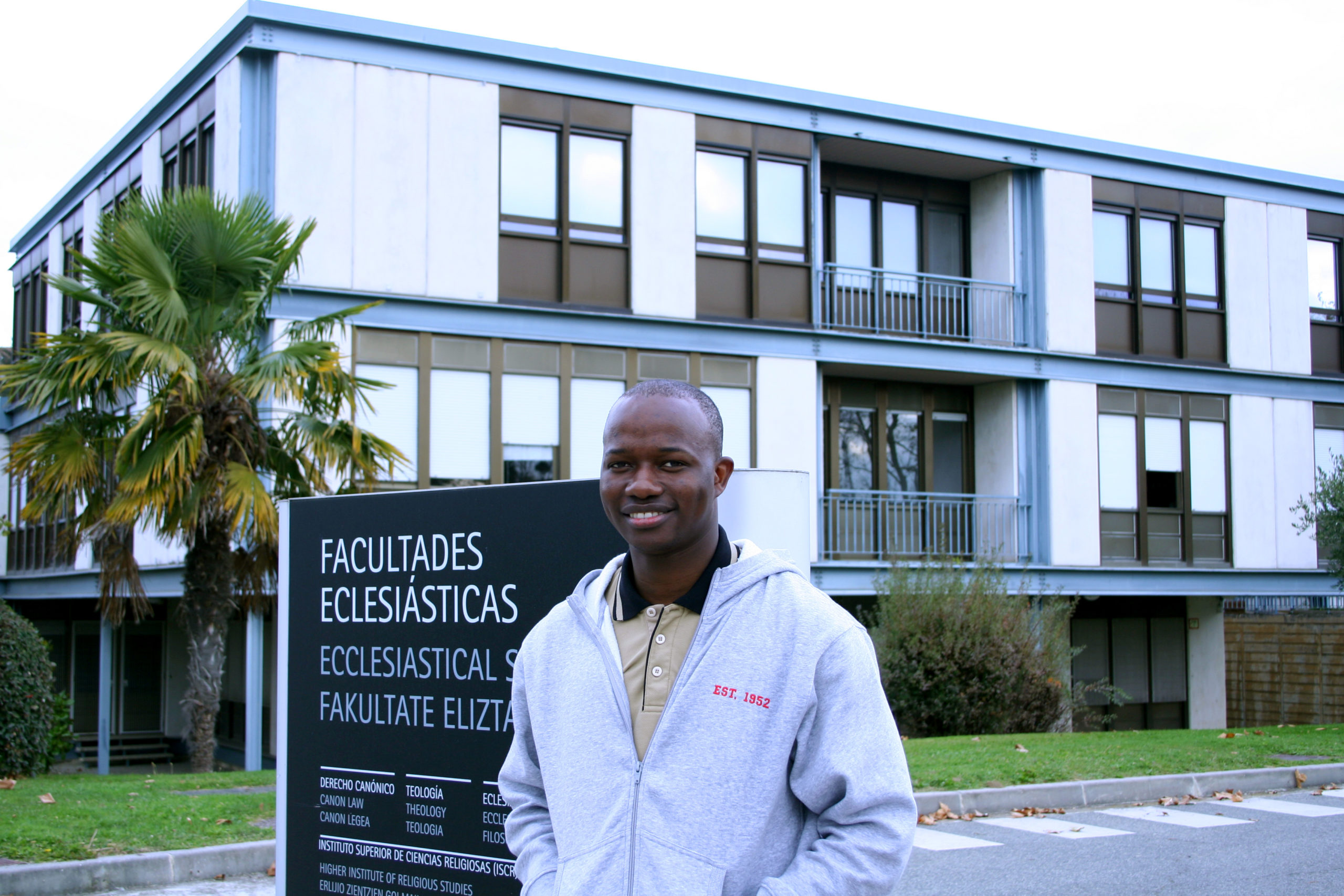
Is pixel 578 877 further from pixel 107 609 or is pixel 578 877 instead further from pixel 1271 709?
pixel 1271 709

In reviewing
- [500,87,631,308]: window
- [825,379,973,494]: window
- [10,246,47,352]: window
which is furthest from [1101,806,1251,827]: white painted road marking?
[10,246,47,352]: window

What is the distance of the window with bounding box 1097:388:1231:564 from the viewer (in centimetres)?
2214

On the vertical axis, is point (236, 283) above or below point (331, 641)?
above

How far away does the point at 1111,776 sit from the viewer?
10.9 m

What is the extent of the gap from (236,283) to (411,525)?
28.8ft

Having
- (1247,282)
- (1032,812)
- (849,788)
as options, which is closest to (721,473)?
(849,788)

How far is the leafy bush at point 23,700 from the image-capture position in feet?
41.3

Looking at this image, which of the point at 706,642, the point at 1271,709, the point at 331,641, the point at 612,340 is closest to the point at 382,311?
the point at 612,340

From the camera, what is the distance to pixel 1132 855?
27.0 ft

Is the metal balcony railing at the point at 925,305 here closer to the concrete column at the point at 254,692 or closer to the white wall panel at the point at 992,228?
the white wall panel at the point at 992,228

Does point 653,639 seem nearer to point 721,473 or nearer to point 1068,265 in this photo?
point 721,473

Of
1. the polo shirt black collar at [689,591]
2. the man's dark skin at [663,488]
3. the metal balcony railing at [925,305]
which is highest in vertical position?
the metal balcony railing at [925,305]

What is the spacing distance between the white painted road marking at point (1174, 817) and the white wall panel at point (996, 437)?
11.9 m

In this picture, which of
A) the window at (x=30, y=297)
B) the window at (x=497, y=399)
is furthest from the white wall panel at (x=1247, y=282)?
the window at (x=30, y=297)
